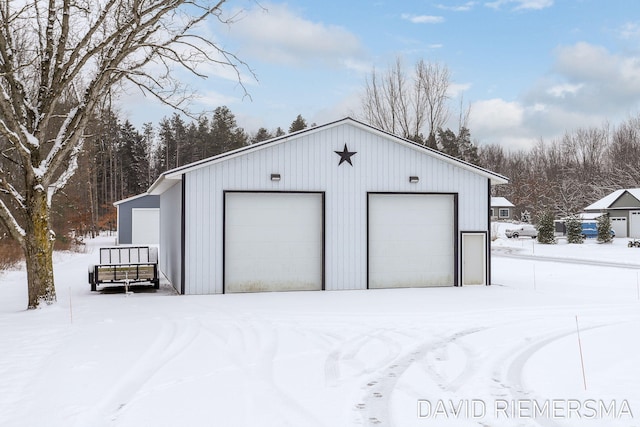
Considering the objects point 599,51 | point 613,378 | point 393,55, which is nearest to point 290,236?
point 613,378

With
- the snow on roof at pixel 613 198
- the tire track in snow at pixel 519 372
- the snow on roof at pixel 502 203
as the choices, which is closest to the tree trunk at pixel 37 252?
the tire track in snow at pixel 519 372

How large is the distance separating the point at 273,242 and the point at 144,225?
23252 mm

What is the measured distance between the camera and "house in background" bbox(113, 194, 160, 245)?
117 ft

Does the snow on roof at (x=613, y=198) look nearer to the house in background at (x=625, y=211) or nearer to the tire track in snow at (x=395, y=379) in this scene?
the house in background at (x=625, y=211)

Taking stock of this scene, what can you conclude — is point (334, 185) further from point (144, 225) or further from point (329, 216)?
point (144, 225)

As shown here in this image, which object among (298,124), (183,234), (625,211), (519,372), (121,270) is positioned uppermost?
(298,124)

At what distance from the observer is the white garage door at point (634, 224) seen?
135 ft

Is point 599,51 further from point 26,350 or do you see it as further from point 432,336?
point 26,350

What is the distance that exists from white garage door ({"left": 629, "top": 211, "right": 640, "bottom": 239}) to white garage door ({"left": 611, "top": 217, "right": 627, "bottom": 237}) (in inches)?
20.2

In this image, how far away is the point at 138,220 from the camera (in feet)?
118

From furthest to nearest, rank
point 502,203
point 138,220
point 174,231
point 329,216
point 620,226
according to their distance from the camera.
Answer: point 502,203 < point 620,226 < point 138,220 < point 174,231 < point 329,216

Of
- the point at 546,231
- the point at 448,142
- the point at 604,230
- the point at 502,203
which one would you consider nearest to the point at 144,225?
the point at 448,142

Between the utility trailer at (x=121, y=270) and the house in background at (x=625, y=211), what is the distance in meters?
37.8

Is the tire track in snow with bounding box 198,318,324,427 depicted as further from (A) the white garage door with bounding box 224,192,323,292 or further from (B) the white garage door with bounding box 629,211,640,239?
(B) the white garage door with bounding box 629,211,640,239
